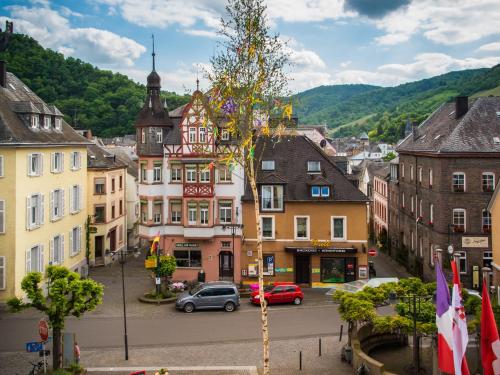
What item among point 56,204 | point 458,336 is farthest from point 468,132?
point 56,204

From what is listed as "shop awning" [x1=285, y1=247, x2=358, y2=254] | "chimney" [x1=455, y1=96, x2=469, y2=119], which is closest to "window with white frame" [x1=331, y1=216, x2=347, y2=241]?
"shop awning" [x1=285, y1=247, x2=358, y2=254]

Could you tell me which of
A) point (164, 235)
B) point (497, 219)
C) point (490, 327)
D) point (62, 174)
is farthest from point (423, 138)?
point (490, 327)

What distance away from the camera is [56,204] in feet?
123

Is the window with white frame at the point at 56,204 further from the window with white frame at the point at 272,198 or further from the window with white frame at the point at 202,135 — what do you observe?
the window with white frame at the point at 272,198

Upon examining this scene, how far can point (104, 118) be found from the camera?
111312 mm

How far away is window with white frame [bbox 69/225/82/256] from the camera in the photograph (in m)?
40.4

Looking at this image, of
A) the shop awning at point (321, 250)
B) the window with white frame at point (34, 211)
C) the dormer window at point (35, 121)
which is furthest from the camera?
the shop awning at point (321, 250)

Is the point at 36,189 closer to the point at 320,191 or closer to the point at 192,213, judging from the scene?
the point at 192,213

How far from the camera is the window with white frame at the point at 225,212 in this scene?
4006cm

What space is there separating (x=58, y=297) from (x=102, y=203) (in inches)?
1098

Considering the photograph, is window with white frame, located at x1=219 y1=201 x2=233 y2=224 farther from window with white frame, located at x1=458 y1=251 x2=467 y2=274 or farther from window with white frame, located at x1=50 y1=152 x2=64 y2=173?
window with white frame, located at x1=458 y1=251 x2=467 y2=274

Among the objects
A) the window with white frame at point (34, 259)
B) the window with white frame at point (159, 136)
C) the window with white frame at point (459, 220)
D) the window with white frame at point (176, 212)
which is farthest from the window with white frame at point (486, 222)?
the window with white frame at point (34, 259)

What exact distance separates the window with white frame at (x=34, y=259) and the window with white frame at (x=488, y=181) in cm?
3133

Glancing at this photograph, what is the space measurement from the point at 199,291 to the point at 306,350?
9969mm
